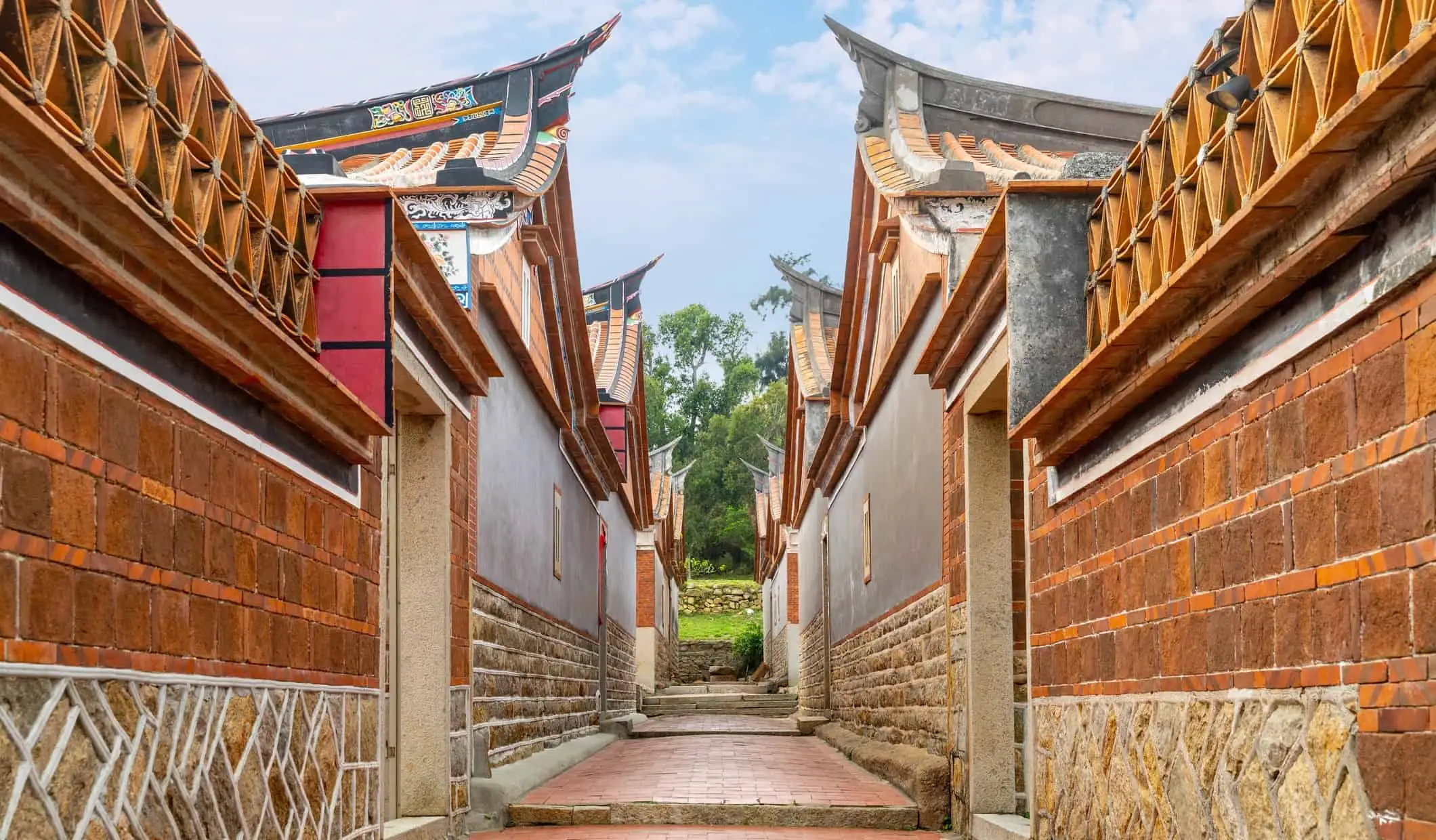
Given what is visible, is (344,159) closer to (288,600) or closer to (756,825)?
(756,825)

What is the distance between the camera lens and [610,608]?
64.9ft

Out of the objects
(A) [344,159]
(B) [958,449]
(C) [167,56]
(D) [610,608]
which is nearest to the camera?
(C) [167,56]

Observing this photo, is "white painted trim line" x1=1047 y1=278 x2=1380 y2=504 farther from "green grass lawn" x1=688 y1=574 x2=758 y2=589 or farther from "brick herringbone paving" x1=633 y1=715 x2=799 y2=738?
"green grass lawn" x1=688 y1=574 x2=758 y2=589

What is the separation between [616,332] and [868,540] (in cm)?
995

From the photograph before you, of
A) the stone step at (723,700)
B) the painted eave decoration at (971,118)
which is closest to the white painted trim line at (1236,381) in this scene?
the painted eave decoration at (971,118)

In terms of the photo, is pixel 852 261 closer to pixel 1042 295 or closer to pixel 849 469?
pixel 849 469

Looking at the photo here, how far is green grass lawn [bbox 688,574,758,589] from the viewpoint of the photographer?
47500 millimetres

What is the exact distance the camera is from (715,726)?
18.1 metres

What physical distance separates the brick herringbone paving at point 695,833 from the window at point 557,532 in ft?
15.2

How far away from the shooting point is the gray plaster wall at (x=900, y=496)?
30.3 feet

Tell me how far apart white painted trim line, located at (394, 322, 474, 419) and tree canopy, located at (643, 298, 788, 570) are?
4070 cm

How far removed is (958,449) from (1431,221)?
18.0ft

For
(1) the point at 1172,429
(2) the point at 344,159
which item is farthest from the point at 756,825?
(2) the point at 344,159

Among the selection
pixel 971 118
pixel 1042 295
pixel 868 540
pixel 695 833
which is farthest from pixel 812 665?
pixel 1042 295
